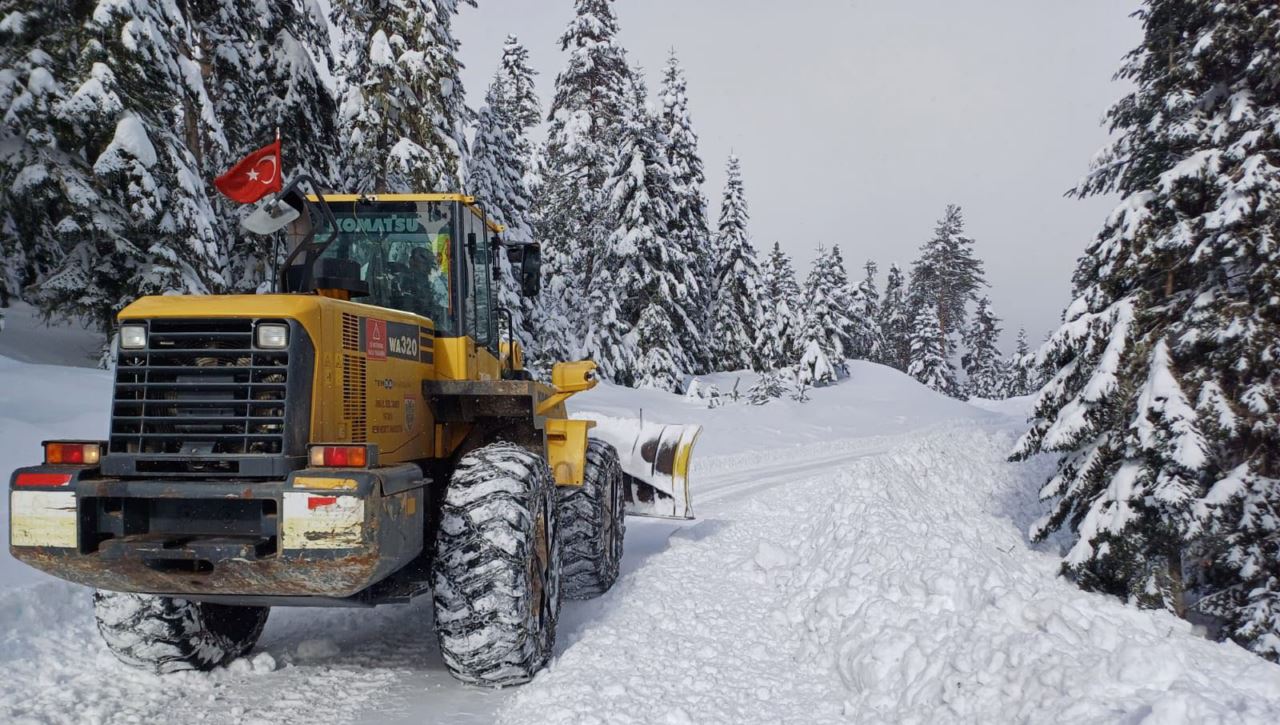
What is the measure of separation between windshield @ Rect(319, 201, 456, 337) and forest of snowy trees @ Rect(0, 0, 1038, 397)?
8.39m

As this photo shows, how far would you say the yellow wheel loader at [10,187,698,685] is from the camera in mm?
4273

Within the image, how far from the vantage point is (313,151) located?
1895 centimetres

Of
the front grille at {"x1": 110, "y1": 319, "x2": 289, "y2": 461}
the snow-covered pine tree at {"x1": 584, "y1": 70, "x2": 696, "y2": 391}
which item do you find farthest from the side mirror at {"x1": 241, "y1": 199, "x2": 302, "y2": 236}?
the snow-covered pine tree at {"x1": 584, "y1": 70, "x2": 696, "y2": 391}

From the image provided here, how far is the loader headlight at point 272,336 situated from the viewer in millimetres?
4398

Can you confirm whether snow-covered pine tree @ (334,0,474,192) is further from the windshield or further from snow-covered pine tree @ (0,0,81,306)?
the windshield

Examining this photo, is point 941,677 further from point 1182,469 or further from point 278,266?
point 1182,469

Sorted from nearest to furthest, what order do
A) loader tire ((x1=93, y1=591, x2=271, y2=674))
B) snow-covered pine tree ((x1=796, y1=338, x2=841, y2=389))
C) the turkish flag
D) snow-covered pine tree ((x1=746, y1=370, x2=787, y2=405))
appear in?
loader tire ((x1=93, y1=591, x2=271, y2=674)), the turkish flag, snow-covered pine tree ((x1=746, y1=370, x2=787, y2=405)), snow-covered pine tree ((x1=796, y1=338, x2=841, y2=389))

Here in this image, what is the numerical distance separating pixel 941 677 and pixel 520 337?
21.2m

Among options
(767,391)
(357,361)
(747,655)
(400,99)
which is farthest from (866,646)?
(767,391)

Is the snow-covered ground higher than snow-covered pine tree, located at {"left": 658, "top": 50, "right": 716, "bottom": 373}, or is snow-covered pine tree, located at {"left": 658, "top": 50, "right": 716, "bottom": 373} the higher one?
snow-covered pine tree, located at {"left": 658, "top": 50, "right": 716, "bottom": 373}

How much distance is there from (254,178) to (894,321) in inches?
3074

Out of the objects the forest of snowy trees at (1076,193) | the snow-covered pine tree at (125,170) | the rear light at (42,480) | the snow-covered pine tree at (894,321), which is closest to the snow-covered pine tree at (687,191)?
the forest of snowy trees at (1076,193)

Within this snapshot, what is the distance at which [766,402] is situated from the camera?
3152 cm

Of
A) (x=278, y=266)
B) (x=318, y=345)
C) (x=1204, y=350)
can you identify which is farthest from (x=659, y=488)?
(x=1204, y=350)
